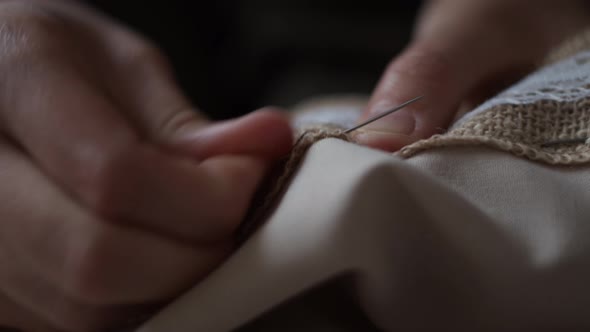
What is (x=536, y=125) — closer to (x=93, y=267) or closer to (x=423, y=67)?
(x=423, y=67)

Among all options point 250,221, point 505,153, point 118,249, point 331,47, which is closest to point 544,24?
point 331,47

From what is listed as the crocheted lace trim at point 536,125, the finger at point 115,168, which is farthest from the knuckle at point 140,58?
the crocheted lace trim at point 536,125

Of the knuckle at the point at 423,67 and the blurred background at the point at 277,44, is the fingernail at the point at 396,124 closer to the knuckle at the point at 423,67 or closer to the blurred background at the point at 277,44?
the knuckle at the point at 423,67

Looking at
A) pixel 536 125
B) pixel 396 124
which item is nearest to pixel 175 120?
pixel 396 124

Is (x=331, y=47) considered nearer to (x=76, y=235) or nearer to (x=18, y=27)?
(x=18, y=27)

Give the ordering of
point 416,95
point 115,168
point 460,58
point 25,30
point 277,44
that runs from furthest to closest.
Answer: point 277,44
point 460,58
point 416,95
point 25,30
point 115,168

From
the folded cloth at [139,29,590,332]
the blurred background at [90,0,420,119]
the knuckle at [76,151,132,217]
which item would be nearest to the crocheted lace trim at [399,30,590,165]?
the folded cloth at [139,29,590,332]
